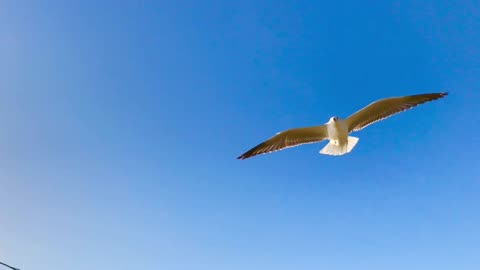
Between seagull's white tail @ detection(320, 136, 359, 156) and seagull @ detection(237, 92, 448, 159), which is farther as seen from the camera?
seagull @ detection(237, 92, 448, 159)

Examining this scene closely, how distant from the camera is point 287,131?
9.55m

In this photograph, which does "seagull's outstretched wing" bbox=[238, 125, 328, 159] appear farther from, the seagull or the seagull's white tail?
the seagull's white tail

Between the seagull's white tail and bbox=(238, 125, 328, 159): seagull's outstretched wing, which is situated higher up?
bbox=(238, 125, 328, 159): seagull's outstretched wing

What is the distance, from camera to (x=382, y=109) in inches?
385

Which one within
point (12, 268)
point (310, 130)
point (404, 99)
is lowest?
point (12, 268)

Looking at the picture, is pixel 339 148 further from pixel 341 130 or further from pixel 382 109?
pixel 382 109

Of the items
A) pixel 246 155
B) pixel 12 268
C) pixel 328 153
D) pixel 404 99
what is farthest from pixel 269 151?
pixel 12 268

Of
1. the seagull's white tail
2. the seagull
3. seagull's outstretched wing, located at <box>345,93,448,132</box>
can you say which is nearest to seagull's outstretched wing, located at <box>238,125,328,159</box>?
the seagull

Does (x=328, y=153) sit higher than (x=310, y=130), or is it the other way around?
(x=310, y=130)

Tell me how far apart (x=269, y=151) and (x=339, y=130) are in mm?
1676

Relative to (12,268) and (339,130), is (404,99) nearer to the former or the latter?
(339,130)

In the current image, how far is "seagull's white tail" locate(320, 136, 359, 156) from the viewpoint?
913cm

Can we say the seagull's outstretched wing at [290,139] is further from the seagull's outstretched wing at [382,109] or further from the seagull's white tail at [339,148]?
the seagull's outstretched wing at [382,109]

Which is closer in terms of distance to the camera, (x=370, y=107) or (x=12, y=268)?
(x=12, y=268)
